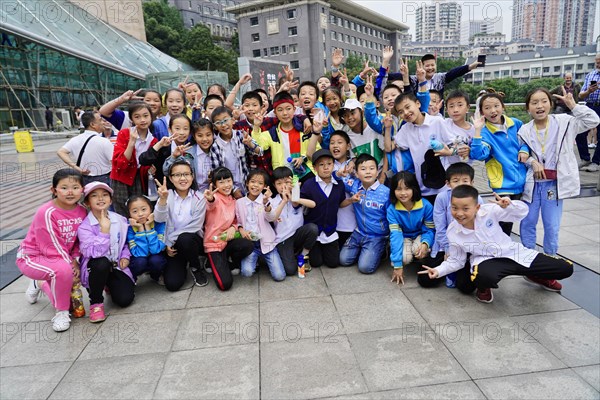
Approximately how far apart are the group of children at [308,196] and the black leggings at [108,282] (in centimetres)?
1

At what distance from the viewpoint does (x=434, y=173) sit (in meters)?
4.00

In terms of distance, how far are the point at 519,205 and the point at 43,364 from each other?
148 inches

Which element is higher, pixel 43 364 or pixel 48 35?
pixel 48 35

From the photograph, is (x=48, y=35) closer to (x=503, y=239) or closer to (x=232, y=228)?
(x=232, y=228)

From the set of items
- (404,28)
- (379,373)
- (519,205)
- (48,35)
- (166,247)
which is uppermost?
(404,28)

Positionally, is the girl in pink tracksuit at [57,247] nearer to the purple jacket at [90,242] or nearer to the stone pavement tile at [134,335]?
the purple jacket at [90,242]

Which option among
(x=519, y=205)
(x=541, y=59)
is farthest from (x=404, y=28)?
(x=519, y=205)

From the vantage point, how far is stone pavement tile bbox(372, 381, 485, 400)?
225cm

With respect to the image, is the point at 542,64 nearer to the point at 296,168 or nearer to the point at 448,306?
the point at 296,168

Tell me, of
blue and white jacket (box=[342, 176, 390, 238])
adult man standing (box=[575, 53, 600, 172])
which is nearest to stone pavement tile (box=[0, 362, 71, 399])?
blue and white jacket (box=[342, 176, 390, 238])

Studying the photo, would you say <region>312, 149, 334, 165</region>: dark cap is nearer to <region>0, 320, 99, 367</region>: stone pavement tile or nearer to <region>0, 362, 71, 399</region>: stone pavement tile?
<region>0, 320, 99, 367</region>: stone pavement tile

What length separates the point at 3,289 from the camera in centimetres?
405

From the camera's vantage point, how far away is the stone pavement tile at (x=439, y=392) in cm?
225

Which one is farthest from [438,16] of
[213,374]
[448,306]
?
[213,374]
